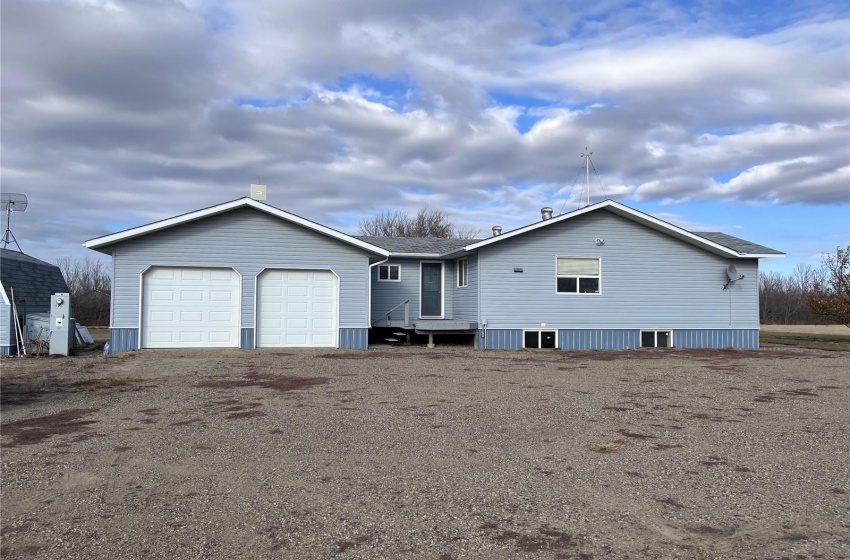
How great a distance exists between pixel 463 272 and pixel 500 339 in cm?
272

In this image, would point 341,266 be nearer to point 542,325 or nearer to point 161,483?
point 542,325

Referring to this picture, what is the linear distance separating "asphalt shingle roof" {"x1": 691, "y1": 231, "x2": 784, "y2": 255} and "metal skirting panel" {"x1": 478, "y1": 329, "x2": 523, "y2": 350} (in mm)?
6097

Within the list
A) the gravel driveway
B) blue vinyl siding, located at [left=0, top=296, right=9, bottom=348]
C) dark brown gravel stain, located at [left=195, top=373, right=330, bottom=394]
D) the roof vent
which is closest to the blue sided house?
the roof vent

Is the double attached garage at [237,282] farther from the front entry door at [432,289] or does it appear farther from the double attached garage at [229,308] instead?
the front entry door at [432,289]

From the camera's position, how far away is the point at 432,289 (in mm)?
21562

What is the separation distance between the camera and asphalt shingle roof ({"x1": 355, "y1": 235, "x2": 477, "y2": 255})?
68.8ft

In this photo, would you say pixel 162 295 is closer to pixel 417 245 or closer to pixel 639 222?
pixel 417 245

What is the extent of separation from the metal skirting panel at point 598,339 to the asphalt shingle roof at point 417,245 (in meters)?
4.06

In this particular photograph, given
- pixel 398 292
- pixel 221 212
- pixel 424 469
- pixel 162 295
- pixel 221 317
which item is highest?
pixel 221 212

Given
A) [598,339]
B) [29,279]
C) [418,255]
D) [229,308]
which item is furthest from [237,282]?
[598,339]

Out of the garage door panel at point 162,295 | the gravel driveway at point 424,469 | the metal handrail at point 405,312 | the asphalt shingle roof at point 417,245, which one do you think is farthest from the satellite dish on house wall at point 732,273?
the garage door panel at point 162,295

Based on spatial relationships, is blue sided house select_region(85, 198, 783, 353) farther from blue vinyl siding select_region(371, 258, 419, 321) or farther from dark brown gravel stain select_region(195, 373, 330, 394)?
dark brown gravel stain select_region(195, 373, 330, 394)

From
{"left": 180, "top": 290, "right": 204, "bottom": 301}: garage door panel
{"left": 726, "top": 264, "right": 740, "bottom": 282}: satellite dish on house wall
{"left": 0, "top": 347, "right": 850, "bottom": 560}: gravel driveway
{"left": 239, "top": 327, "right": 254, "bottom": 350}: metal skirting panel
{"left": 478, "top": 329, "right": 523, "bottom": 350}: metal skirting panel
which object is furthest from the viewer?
{"left": 726, "top": 264, "right": 740, "bottom": 282}: satellite dish on house wall

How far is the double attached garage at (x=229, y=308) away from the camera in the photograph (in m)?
16.6
